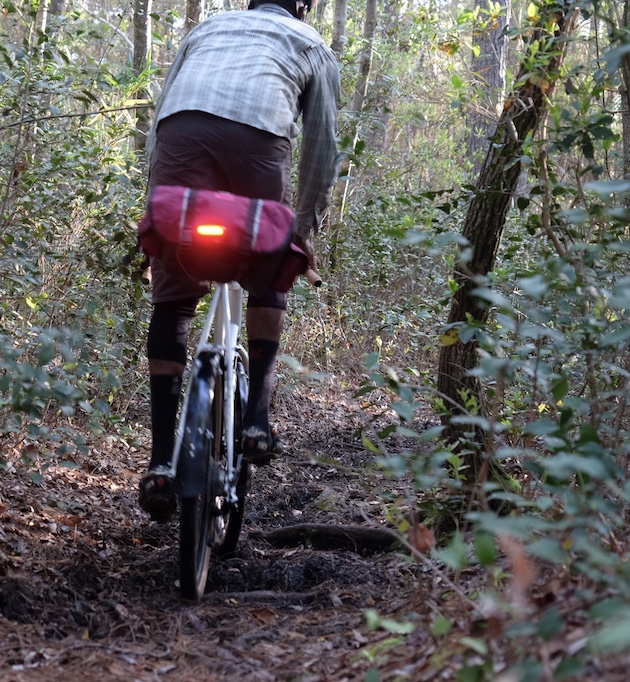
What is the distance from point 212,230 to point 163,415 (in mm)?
714

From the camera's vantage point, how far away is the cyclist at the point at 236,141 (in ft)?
10.1

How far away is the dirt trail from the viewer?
2.38 meters

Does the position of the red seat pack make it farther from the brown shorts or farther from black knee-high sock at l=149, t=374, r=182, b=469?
black knee-high sock at l=149, t=374, r=182, b=469

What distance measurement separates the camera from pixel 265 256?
9.55ft

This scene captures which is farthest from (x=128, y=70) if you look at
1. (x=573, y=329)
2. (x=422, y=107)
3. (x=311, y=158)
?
(x=422, y=107)

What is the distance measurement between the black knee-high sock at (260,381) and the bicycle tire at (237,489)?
4.8 inches

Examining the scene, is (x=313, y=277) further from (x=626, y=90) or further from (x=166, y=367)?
(x=626, y=90)

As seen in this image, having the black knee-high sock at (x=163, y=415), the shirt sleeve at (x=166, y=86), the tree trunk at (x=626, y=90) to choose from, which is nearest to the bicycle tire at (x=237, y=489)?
the black knee-high sock at (x=163, y=415)

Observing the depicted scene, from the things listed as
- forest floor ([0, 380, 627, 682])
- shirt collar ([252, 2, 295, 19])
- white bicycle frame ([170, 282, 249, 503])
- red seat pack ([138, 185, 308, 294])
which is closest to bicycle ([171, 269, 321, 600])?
white bicycle frame ([170, 282, 249, 503])

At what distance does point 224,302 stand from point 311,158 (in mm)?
661

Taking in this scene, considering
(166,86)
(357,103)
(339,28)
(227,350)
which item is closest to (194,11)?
(357,103)

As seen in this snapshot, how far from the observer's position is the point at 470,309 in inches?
158

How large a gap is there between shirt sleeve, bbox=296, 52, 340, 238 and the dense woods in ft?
0.83

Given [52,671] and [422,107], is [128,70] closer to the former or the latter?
[52,671]
